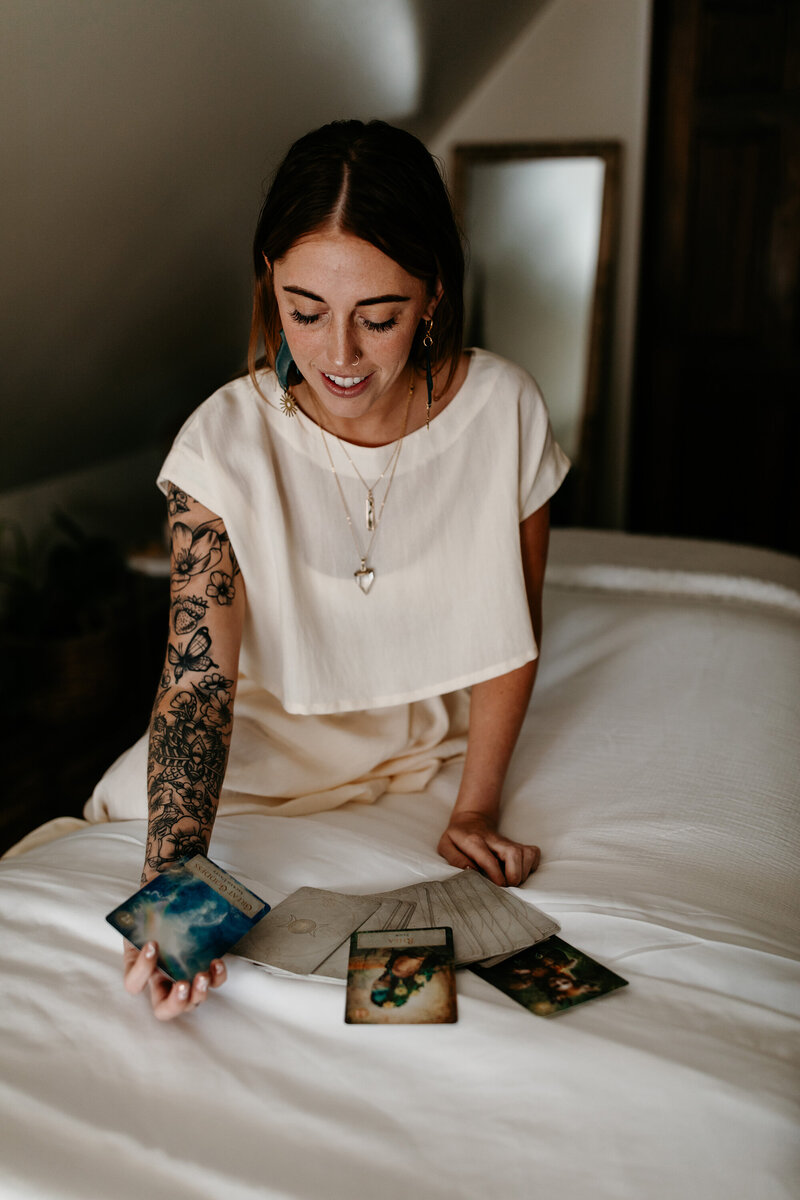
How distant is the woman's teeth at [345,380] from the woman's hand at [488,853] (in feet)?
1.90

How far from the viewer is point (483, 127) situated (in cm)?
353

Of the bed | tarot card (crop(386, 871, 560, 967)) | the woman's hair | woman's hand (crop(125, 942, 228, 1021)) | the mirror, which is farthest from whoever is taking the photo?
the mirror

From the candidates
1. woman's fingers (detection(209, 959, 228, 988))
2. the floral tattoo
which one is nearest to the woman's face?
the floral tattoo

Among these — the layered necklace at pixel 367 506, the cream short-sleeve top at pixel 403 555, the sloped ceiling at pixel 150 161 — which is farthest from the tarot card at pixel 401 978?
the sloped ceiling at pixel 150 161

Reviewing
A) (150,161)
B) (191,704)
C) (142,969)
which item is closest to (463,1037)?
(142,969)

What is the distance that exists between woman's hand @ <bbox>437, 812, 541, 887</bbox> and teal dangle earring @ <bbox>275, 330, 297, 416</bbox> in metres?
0.60

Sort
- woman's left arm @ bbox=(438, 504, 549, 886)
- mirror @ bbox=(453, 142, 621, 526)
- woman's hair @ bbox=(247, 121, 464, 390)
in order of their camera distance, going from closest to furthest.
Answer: woman's hair @ bbox=(247, 121, 464, 390) → woman's left arm @ bbox=(438, 504, 549, 886) → mirror @ bbox=(453, 142, 621, 526)

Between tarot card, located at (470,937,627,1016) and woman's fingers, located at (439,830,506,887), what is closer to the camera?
tarot card, located at (470,937,627,1016)

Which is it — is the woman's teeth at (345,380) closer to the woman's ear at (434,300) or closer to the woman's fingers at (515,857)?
the woman's ear at (434,300)

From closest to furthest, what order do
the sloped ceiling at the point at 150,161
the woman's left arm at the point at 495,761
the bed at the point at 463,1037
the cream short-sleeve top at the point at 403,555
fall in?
the bed at the point at 463,1037 → the woman's left arm at the point at 495,761 → the cream short-sleeve top at the point at 403,555 → the sloped ceiling at the point at 150,161

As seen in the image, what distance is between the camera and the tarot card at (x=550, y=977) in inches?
37.4

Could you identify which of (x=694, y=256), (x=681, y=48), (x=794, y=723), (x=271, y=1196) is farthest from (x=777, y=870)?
(x=681, y=48)

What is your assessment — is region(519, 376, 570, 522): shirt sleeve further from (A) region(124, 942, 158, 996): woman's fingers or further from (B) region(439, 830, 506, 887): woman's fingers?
(A) region(124, 942, 158, 996): woman's fingers

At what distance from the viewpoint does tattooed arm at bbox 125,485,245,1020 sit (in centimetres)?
115
